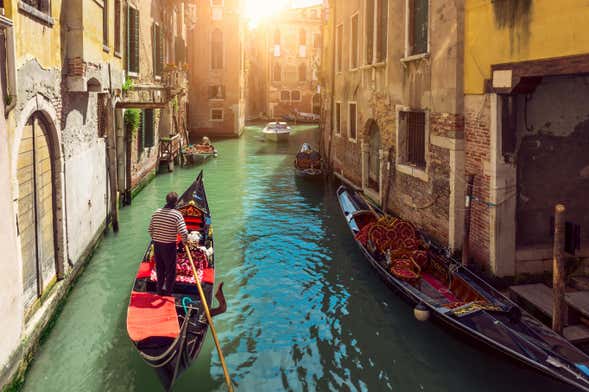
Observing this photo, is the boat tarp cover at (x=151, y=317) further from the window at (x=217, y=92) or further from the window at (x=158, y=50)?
the window at (x=217, y=92)

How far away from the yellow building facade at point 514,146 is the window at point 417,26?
6.17ft

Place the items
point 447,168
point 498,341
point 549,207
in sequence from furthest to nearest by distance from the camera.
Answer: point 447,168 < point 549,207 < point 498,341

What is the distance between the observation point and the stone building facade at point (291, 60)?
47062 millimetres

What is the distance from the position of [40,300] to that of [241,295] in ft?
8.97

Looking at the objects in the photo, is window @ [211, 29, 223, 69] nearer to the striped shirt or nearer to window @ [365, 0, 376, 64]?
window @ [365, 0, 376, 64]

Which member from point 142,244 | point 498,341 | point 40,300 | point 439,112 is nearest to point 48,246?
point 40,300

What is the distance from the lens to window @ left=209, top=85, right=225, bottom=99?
110 ft

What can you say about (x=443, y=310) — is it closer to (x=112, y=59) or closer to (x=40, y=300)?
(x=40, y=300)

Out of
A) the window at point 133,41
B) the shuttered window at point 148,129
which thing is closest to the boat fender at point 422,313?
the window at point 133,41

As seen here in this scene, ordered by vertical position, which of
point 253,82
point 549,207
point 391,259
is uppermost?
point 253,82

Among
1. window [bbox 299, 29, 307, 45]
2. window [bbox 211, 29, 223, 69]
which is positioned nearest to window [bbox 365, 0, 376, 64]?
window [bbox 211, 29, 223, 69]

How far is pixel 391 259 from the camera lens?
809 centimetres

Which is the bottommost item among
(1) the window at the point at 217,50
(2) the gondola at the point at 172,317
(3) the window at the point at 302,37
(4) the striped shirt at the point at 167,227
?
(2) the gondola at the point at 172,317

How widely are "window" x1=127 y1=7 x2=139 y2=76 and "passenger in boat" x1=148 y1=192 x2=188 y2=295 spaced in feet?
28.1
